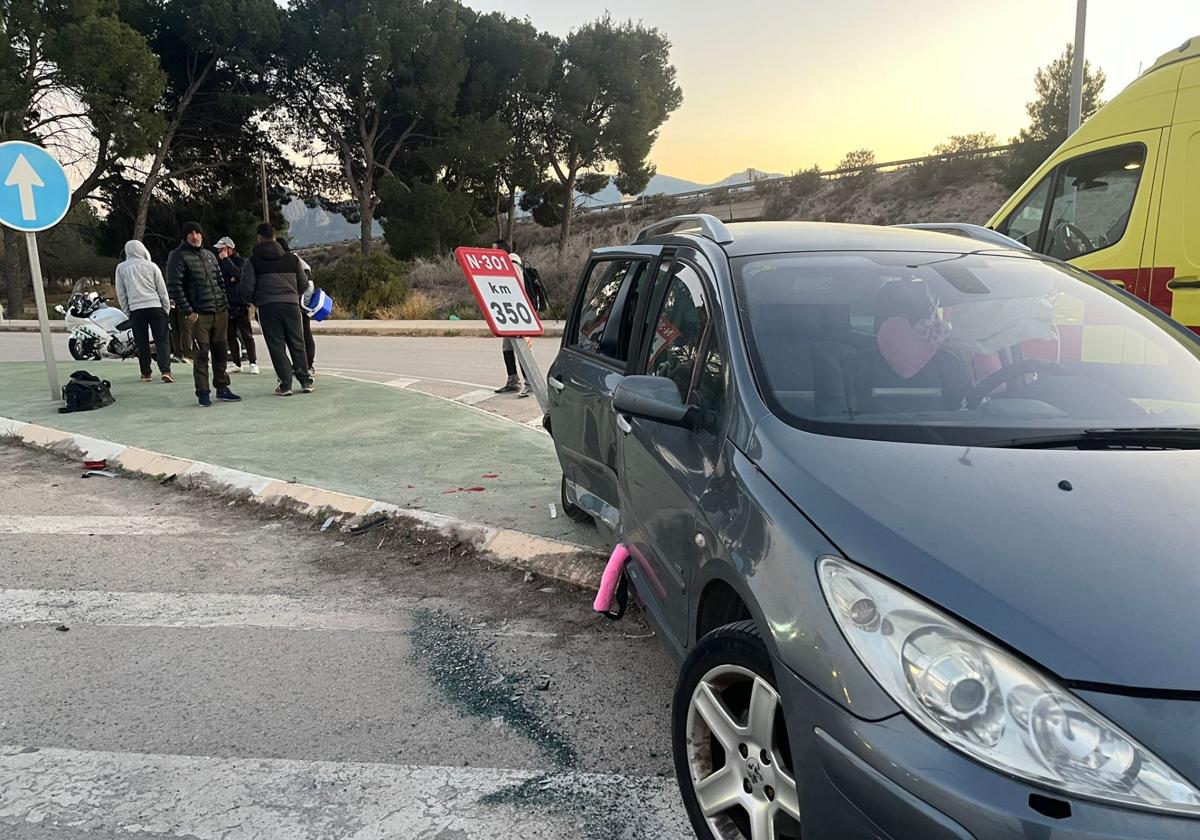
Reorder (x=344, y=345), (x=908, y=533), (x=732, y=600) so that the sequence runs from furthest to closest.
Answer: (x=344, y=345), (x=732, y=600), (x=908, y=533)

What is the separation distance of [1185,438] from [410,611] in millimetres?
3137

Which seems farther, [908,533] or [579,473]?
[579,473]

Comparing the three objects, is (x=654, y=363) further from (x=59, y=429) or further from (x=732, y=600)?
(x=59, y=429)

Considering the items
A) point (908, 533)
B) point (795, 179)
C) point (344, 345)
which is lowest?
point (344, 345)

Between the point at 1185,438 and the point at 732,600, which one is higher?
the point at 1185,438

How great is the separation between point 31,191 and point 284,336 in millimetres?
2719

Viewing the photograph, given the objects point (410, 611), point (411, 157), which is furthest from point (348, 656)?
point (411, 157)

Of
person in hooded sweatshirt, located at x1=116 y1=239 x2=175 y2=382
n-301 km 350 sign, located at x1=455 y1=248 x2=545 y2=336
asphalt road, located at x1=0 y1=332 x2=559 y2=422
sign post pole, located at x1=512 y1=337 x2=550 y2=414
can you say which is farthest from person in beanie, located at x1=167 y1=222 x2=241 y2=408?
sign post pole, located at x1=512 y1=337 x2=550 y2=414

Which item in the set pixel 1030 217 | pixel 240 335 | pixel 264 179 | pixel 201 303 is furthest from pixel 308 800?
pixel 264 179

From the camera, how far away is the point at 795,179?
142 feet

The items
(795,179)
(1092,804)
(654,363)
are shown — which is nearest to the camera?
(1092,804)

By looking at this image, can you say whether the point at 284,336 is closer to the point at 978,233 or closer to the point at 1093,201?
the point at 978,233

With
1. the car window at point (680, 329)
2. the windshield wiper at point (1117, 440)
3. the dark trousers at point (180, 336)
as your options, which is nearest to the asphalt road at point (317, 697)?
the car window at point (680, 329)

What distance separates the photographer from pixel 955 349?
8.70 ft
